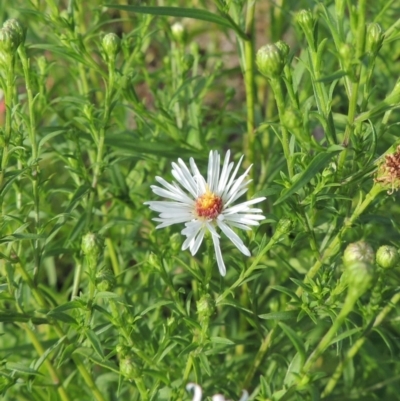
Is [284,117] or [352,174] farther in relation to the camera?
[352,174]

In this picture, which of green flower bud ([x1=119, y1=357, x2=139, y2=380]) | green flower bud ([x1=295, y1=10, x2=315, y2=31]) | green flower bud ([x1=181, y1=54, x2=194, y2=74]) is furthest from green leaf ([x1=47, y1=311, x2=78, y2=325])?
green flower bud ([x1=181, y1=54, x2=194, y2=74])

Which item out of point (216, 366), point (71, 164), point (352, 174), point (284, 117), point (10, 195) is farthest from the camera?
point (10, 195)

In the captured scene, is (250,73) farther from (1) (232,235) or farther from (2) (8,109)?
(2) (8,109)

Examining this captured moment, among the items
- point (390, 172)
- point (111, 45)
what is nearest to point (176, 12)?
point (111, 45)

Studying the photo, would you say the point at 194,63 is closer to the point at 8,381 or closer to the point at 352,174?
the point at 352,174

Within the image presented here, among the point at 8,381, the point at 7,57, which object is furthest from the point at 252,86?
the point at 8,381

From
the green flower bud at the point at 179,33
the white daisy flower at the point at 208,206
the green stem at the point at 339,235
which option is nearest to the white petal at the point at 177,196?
the white daisy flower at the point at 208,206

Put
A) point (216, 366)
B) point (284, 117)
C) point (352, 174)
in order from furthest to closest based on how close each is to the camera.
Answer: point (216, 366) → point (352, 174) → point (284, 117)
